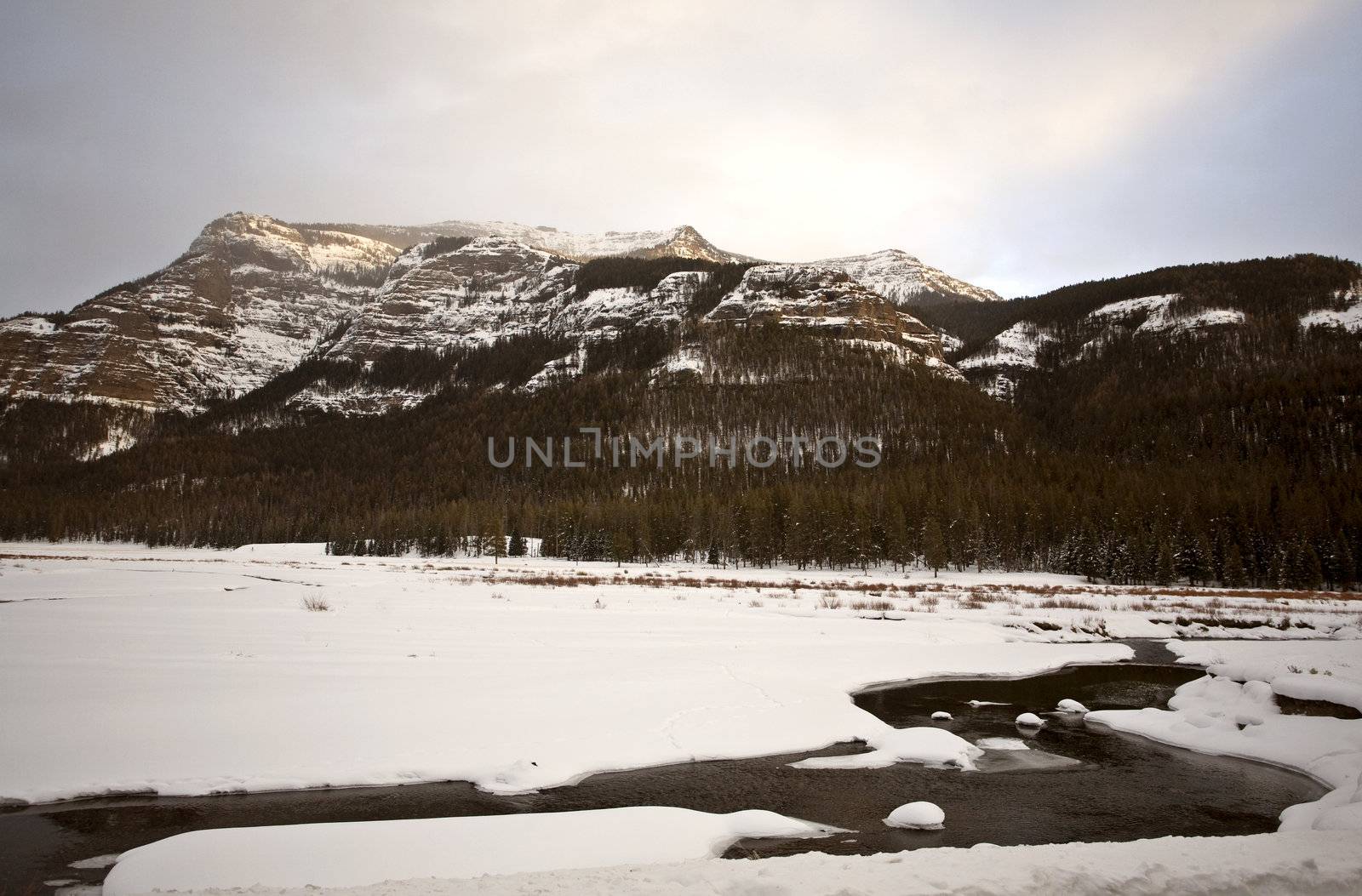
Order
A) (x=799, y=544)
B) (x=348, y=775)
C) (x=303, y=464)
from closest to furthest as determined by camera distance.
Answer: (x=348, y=775), (x=799, y=544), (x=303, y=464)

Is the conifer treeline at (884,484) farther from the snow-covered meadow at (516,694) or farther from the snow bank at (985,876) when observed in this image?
the snow bank at (985,876)

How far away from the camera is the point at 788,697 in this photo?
16703mm

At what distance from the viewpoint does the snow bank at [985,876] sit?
5.67m

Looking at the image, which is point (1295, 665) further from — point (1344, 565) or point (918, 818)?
point (1344, 565)

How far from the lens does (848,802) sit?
421 inches

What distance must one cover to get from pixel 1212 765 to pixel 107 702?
22010 millimetres

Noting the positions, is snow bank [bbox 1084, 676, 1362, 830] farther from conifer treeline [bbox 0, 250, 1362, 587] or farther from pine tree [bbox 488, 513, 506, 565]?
pine tree [bbox 488, 513, 506, 565]

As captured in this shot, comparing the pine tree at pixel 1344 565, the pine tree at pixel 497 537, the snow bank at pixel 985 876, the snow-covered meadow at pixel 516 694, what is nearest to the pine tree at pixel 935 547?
the pine tree at pixel 1344 565

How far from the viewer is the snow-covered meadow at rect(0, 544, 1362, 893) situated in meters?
10.2

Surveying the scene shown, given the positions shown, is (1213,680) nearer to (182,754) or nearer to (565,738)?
(565,738)

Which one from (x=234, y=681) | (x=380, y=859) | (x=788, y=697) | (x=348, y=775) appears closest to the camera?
(x=380, y=859)

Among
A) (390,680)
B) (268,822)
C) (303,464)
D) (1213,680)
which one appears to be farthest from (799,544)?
(303,464)

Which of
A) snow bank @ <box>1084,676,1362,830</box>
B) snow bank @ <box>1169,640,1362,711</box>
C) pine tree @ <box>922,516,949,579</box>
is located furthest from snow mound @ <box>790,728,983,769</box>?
pine tree @ <box>922,516,949,579</box>

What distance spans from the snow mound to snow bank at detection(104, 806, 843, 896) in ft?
11.4
